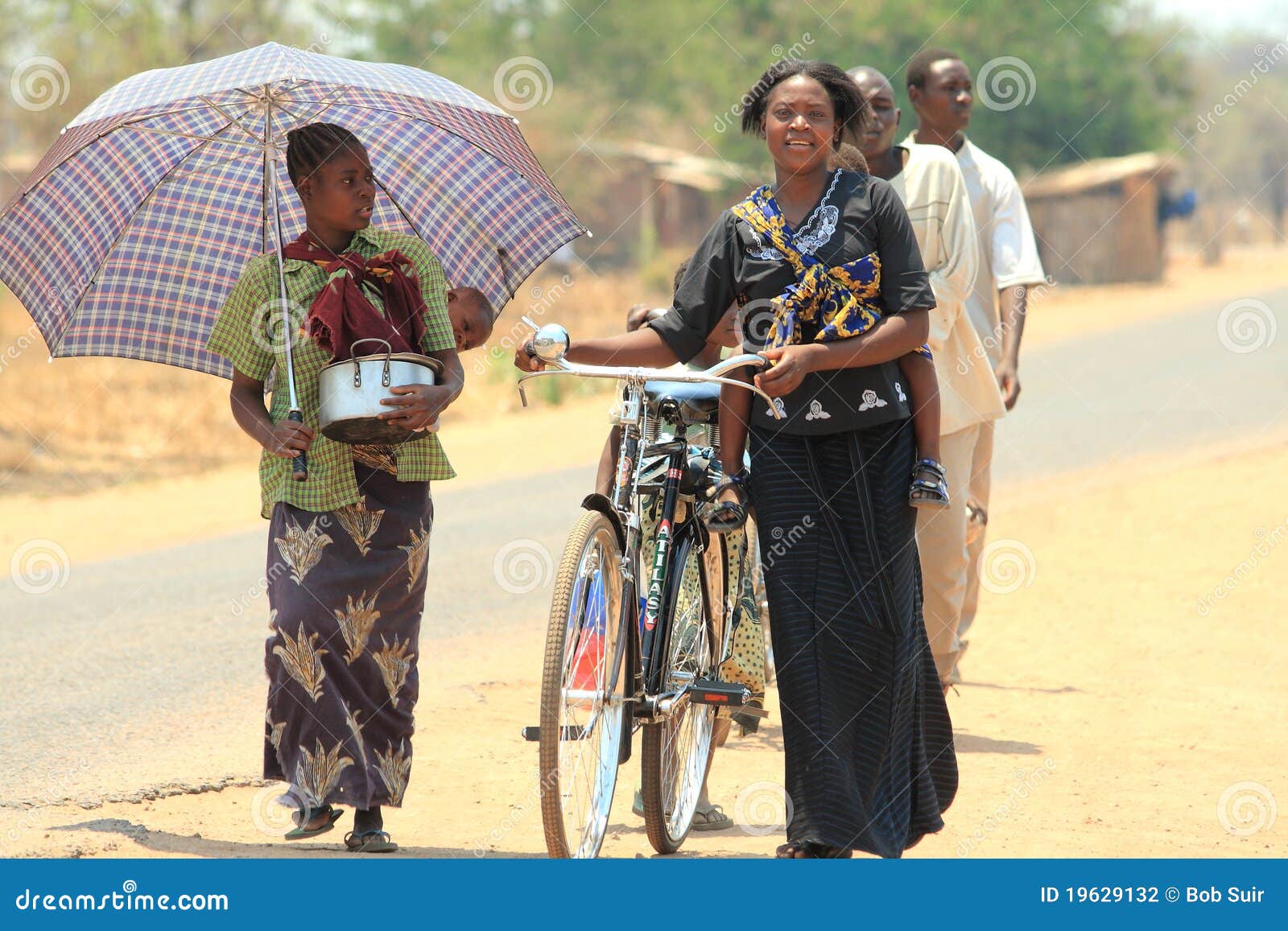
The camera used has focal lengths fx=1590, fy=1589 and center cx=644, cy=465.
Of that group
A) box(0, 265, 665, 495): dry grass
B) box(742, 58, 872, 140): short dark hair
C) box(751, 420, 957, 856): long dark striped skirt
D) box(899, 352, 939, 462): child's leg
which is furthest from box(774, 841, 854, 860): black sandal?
box(0, 265, 665, 495): dry grass

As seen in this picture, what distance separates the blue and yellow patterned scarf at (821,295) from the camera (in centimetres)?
355

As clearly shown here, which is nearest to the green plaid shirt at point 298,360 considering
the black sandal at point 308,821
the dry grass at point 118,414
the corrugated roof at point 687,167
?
the black sandal at point 308,821

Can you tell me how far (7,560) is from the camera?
1012 centimetres

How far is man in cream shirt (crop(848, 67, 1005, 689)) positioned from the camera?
5031 mm

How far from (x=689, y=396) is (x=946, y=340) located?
1.24 metres

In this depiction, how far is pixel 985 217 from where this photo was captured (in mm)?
5746

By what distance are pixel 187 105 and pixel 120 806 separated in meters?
1.97

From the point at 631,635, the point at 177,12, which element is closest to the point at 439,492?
the point at 631,635

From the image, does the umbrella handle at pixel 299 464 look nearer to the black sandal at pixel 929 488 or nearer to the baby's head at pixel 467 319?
the baby's head at pixel 467 319

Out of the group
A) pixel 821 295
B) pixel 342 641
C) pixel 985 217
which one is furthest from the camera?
pixel 985 217

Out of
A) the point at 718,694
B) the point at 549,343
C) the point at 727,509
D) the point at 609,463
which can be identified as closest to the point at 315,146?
the point at 549,343

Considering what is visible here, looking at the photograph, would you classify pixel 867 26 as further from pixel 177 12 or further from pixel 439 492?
pixel 439 492

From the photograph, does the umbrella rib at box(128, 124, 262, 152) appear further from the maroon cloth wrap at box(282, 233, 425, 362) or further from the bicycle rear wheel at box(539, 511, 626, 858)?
the bicycle rear wheel at box(539, 511, 626, 858)

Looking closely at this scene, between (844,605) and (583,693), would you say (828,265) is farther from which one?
(583,693)
